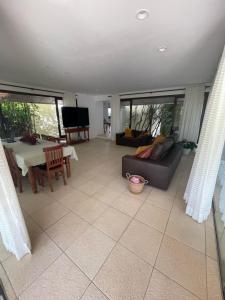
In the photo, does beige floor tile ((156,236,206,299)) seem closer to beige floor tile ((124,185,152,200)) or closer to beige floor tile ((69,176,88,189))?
beige floor tile ((124,185,152,200))

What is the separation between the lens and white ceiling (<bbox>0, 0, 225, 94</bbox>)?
1247 millimetres

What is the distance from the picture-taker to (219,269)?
122 centimetres

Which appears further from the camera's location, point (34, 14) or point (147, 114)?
point (147, 114)

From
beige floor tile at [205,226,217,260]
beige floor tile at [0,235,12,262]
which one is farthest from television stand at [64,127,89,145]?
beige floor tile at [205,226,217,260]

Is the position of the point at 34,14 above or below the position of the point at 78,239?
above

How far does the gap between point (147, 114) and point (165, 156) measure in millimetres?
3750

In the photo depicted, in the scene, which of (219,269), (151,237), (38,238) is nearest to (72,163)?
(38,238)

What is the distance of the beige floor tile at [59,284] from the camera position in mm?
1033

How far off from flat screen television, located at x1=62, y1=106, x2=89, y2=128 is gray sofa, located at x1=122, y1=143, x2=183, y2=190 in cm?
404

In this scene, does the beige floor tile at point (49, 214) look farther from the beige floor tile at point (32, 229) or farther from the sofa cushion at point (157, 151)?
the sofa cushion at point (157, 151)

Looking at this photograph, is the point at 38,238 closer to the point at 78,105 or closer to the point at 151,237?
the point at 151,237

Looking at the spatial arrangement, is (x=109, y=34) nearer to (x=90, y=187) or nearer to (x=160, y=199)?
(x=90, y=187)

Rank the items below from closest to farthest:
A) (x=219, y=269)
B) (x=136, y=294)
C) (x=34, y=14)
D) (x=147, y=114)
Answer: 1. (x=136, y=294)
2. (x=219, y=269)
3. (x=34, y=14)
4. (x=147, y=114)

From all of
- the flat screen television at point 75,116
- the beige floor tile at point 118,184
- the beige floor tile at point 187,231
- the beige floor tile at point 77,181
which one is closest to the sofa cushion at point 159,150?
the beige floor tile at point 118,184
